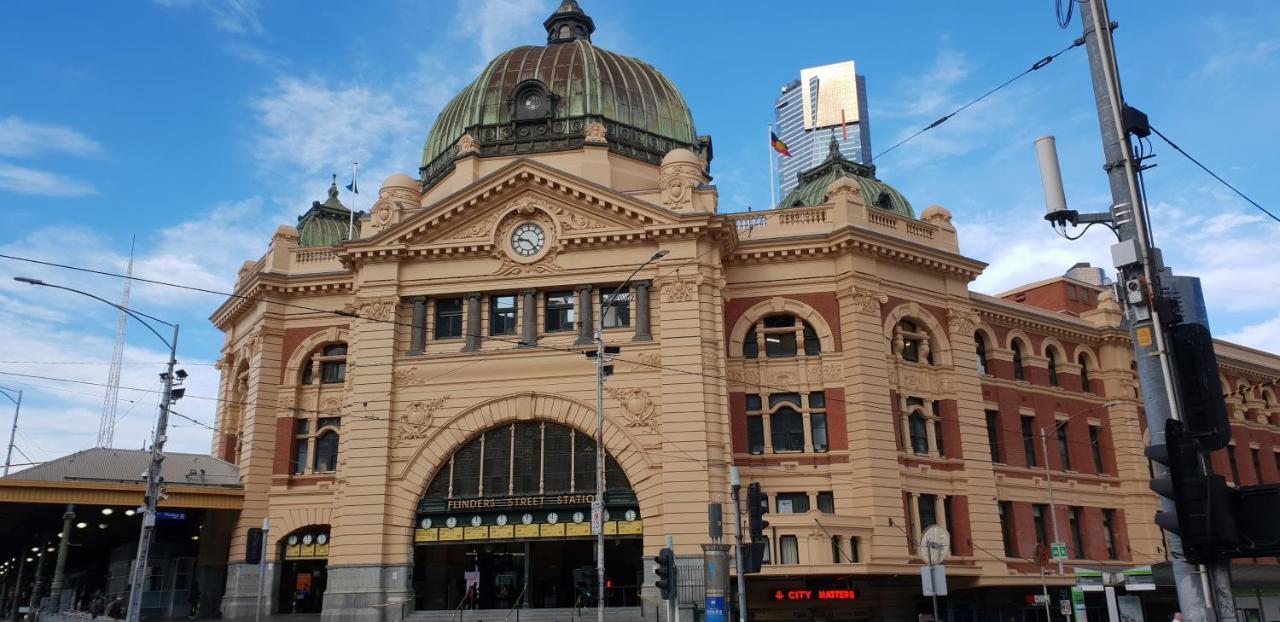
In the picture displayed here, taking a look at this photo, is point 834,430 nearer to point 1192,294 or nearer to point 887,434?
point 887,434

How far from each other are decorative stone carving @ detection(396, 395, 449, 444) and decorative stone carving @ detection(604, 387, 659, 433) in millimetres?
7089

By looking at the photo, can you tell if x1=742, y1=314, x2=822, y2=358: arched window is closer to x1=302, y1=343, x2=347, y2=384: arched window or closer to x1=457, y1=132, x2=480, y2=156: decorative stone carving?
x1=457, y1=132, x2=480, y2=156: decorative stone carving

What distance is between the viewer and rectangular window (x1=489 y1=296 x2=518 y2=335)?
136 ft

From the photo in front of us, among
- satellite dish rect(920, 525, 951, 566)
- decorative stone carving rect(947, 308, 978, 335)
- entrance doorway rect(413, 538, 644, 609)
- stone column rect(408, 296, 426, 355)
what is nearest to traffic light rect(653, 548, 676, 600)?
satellite dish rect(920, 525, 951, 566)

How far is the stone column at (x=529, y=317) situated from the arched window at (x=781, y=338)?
8.78m

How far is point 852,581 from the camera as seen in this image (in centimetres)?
3812

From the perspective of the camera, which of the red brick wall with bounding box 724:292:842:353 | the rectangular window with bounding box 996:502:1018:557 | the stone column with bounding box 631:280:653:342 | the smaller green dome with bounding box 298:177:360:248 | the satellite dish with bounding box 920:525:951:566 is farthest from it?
the smaller green dome with bounding box 298:177:360:248

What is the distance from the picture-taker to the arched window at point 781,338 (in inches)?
1668

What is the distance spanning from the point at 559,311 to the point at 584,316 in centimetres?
138

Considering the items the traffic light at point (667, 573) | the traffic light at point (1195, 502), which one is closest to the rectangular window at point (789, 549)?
the traffic light at point (667, 573)

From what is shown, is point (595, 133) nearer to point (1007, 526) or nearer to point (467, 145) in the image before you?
point (467, 145)

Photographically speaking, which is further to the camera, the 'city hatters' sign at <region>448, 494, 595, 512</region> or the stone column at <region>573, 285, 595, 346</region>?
the stone column at <region>573, 285, 595, 346</region>

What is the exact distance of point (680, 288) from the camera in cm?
3991

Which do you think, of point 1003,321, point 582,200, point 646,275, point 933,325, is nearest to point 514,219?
A: point 582,200
